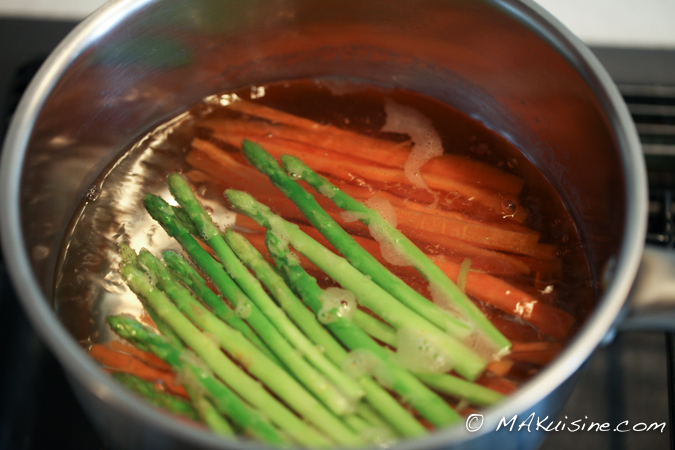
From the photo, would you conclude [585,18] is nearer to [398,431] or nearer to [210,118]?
[210,118]

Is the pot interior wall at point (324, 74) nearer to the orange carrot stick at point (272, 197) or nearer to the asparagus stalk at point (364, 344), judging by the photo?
the orange carrot stick at point (272, 197)

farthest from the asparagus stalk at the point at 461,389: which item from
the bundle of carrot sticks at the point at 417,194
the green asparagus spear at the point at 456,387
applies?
the bundle of carrot sticks at the point at 417,194

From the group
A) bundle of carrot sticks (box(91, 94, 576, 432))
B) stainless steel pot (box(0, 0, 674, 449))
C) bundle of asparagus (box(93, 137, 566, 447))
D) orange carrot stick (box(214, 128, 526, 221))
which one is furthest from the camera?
orange carrot stick (box(214, 128, 526, 221))

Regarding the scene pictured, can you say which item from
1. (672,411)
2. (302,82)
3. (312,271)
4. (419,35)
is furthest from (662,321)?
(302,82)

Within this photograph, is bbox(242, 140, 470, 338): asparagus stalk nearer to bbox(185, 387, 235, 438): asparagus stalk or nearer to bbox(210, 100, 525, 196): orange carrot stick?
bbox(210, 100, 525, 196): orange carrot stick

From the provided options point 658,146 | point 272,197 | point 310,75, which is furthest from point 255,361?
point 658,146

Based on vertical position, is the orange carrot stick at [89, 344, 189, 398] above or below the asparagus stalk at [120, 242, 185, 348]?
below

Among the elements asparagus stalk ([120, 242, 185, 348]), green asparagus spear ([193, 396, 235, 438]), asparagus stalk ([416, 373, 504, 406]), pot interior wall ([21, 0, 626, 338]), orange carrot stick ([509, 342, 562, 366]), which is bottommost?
orange carrot stick ([509, 342, 562, 366])

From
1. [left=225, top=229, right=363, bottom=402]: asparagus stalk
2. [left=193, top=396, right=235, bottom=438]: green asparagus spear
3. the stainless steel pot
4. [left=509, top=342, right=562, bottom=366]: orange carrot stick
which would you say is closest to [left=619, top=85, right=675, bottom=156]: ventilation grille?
the stainless steel pot
